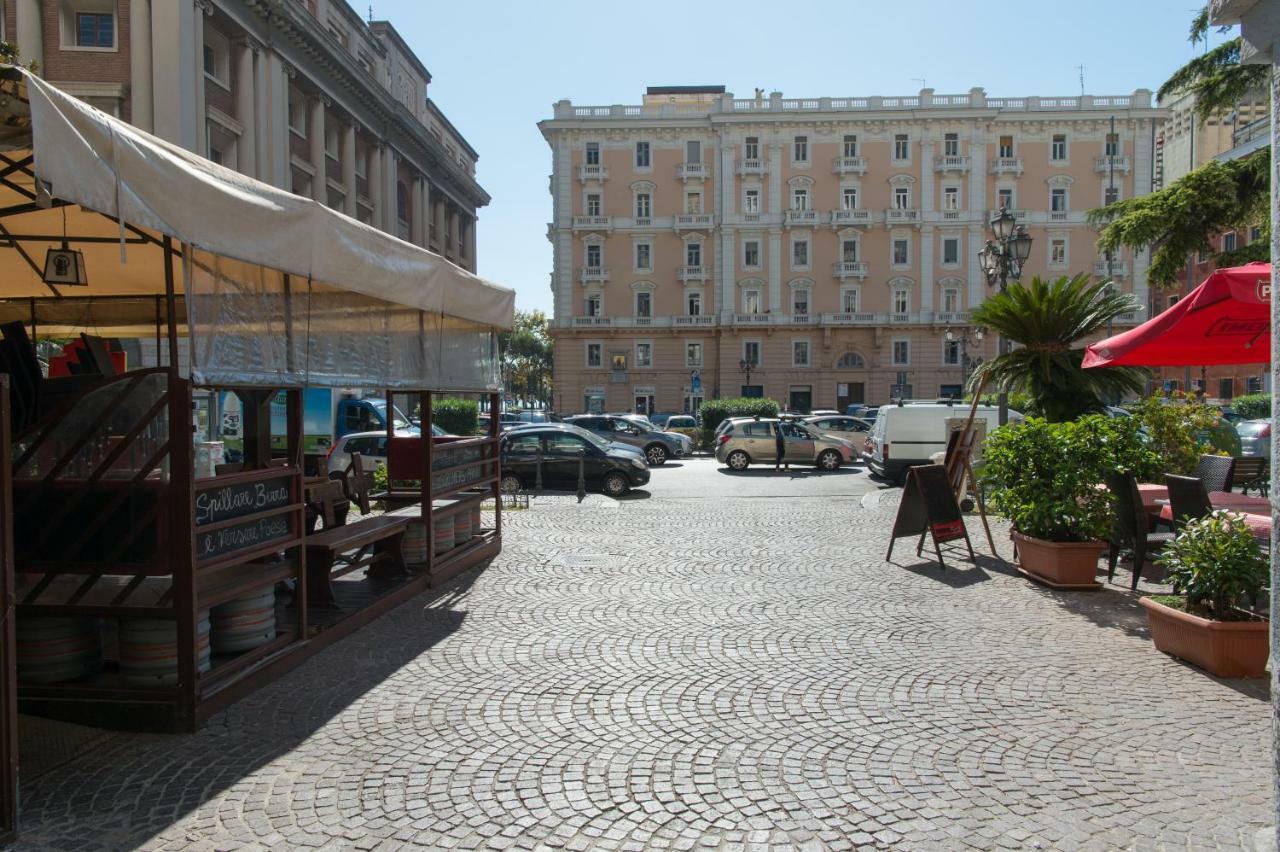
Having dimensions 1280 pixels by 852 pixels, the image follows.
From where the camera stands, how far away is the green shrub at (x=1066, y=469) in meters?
7.34

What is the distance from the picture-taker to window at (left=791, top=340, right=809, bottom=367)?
55438 mm

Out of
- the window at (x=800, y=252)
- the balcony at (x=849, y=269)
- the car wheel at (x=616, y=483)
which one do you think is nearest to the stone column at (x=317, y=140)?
the car wheel at (x=616, y=483)

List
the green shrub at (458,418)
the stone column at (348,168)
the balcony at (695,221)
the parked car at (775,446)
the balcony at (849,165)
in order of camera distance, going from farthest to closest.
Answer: the balcony at (695,221) < the balcony at (849,165) < the stone column at (348,168) < the green shrub at (458,418) < the parked car at (775,446)

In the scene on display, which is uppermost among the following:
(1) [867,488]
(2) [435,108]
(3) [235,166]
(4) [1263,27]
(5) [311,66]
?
(2) [435,108]

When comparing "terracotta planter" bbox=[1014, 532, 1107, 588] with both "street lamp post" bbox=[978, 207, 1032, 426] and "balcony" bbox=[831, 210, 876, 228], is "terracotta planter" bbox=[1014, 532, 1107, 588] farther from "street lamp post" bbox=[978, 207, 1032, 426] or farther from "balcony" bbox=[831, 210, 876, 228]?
"balcony" bbox=[831, 210, 876, 228]

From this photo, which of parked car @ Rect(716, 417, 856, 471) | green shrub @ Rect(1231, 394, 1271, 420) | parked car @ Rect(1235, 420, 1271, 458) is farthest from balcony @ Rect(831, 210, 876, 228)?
parked car @ Rect(1235, 420, 1271, 458)

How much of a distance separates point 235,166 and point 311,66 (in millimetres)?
6986

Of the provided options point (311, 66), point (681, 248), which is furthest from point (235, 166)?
point (681, 248)

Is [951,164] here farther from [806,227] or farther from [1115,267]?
[1115,267]

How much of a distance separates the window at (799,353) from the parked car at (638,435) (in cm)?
2747

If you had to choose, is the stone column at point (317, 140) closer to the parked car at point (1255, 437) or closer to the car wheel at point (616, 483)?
the car wheel at point (616, 483)

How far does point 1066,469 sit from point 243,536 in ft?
21.7

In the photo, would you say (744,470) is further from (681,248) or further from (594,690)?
(681,248)

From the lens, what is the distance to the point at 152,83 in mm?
23578
